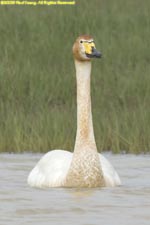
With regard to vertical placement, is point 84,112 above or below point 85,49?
below

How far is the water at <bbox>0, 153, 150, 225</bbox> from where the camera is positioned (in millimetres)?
9711

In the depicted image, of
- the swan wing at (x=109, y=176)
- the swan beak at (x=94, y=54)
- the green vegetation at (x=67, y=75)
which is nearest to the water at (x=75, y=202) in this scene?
the swan wing at (x=109, y=176)

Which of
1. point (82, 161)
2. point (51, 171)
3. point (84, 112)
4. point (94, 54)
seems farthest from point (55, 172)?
point (94, 54)

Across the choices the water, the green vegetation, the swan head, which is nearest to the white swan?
the swan head

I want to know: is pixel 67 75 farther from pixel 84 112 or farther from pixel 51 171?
pixel 51 171

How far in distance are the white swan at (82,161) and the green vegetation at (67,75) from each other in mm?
2534

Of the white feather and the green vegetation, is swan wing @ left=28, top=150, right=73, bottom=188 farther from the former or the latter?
the green vegetation

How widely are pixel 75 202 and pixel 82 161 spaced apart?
0.98 m

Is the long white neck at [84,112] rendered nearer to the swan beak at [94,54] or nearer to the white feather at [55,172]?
the swan beak at [94,54]

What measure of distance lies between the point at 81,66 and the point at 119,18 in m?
10.8

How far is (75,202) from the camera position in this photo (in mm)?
10844

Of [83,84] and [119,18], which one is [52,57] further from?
[83,84]

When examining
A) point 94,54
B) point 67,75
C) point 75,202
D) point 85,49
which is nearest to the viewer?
→ point 75,202

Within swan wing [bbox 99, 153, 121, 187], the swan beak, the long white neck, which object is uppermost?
the swan beak
